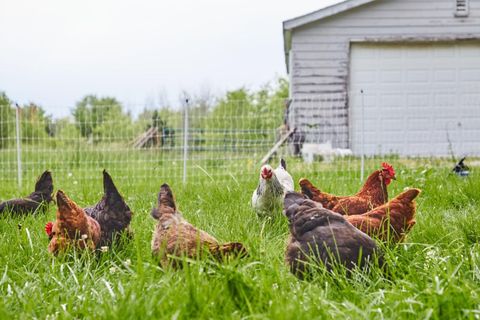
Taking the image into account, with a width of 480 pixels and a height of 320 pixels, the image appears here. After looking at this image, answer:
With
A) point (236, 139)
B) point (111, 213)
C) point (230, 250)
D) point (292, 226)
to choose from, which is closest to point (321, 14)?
point (236, 139)

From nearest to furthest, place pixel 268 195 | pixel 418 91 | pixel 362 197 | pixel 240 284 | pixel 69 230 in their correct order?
pixel 240 284 → pixel 69 230 → pixel 362 197 → pixel 268 195 → pixel 418 91

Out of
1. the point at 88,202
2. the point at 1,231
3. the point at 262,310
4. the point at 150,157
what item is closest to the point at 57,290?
the point at 262,310

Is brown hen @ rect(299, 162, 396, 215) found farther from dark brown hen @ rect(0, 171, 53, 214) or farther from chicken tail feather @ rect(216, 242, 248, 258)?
dark brown hen @ rect(0, 171, 53, 214)

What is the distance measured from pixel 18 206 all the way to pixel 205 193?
1.70 meters

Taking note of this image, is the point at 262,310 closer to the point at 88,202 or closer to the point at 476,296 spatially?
the point at 476,296

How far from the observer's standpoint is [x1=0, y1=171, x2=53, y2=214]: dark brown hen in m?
4.21

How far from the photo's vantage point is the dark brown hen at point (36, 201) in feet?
13.8

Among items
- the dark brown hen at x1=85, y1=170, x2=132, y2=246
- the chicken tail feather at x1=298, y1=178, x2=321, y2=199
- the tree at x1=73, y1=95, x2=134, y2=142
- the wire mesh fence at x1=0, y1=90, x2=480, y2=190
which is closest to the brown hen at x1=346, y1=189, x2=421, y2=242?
the chicken tail feather at x1=298, y1=178, x2=321, y2=199

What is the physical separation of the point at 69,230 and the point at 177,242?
2.55 ft

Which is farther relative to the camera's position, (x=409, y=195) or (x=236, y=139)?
(x=236, y=139)

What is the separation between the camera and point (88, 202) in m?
5.02

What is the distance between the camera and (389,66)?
12.7 metres

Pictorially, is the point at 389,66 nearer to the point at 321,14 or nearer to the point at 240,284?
the point at 321,14

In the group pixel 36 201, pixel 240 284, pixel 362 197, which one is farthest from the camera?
pixel 36 201
